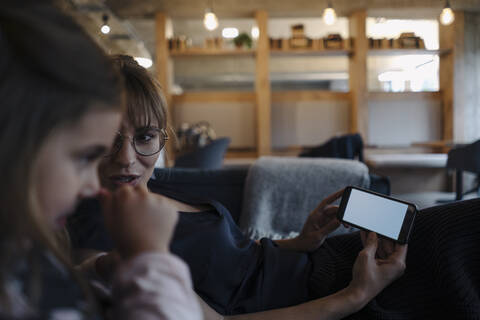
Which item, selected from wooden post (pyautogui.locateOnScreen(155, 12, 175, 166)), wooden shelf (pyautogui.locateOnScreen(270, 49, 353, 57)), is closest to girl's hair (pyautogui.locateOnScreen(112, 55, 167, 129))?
wooden post (pyautogui.locateOnScreen(155, 12, 175, 166))

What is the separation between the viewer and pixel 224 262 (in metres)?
0.85

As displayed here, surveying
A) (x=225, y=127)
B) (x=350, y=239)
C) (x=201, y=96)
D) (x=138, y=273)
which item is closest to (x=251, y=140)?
(x=225, y=127)

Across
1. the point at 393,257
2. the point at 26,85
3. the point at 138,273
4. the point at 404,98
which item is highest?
the point at 404,98

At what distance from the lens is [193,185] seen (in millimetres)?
1733

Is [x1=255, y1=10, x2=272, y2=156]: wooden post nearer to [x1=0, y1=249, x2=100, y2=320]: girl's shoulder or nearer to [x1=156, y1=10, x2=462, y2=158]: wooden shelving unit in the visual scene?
[x1=156, y1=10, x2=462, y2=158]: wooden shelving unit

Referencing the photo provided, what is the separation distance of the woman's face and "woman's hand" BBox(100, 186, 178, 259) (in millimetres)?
450

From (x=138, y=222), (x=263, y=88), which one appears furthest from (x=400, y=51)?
(x=138, y=222)

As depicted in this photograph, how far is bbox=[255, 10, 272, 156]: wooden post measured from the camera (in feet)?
13.5

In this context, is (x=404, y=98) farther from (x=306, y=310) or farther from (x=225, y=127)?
(x=306, y=310)

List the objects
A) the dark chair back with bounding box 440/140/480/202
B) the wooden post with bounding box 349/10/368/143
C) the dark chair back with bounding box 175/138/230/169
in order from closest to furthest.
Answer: the dark chair back with bounding box 175/138/230/169
the dark chair back with bounding box 440/140/480/202
the wooden post with bounding box 349/10/368/143

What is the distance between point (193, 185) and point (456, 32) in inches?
161

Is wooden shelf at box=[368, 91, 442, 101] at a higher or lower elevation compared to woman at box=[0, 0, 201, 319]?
higher

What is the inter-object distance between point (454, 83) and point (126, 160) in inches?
179

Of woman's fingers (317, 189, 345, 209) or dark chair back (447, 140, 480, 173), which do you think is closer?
woman's fingers (317, 189, 345, 209)
